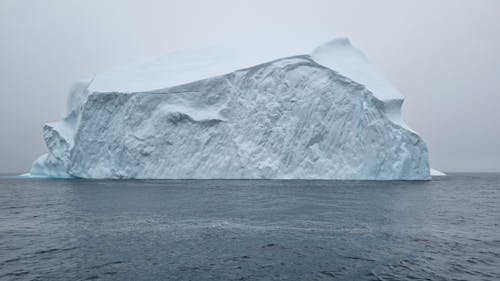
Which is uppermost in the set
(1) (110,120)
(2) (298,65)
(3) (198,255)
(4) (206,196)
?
(2) (298,65)

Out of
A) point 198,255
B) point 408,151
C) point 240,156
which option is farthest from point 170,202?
point 408,151

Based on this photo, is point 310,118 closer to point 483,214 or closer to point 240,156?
point 240,156

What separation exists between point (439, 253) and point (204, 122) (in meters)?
23.0

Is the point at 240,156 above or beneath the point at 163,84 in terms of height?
beneath

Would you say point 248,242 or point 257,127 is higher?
point 257,127

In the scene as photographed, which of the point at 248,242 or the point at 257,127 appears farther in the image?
the point at 257,127

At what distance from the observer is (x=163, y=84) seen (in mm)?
30375

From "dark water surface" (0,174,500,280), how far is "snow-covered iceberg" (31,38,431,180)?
14.0m

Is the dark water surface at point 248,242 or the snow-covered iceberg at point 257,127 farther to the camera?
the snow-covered iceberg at point 257,127

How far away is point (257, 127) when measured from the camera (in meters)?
29.1

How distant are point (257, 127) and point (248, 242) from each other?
21.0 m

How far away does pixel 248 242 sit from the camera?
8336 millimetres

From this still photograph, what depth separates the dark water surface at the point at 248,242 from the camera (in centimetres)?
628

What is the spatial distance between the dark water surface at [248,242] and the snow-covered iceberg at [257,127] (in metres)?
14.0
